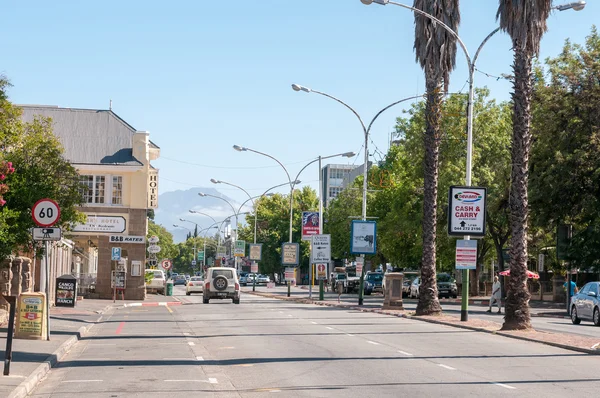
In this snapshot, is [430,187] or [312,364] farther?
[430,187]

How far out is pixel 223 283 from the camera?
50.3 meters

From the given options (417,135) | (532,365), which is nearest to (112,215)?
(417,135)

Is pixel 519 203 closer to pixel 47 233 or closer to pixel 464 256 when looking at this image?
pixel 464 256

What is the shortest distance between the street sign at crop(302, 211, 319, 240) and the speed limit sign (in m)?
37.4

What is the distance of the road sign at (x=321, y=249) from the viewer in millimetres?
54906

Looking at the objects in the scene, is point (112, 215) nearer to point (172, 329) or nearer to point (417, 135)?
point (417, 135)

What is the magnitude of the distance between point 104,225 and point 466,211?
2973 cm

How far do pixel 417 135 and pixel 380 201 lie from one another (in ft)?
54.5

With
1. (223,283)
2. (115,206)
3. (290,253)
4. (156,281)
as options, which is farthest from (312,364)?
(156,281)

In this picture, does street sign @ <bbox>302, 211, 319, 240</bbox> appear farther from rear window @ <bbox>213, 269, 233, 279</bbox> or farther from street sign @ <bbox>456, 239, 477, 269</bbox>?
street sign @ <bbox>456, 239, 477, 269</bbox>

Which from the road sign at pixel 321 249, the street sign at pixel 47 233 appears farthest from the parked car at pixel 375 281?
the street sign at pixel 47 233

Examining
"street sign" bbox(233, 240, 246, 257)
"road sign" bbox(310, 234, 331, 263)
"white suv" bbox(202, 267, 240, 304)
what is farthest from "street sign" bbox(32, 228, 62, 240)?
"street sign" bbox(233, 240, 246, 257)

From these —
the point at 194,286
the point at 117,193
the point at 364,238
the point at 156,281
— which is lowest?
the point at 194,286

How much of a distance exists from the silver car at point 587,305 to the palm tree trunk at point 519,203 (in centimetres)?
A: 849
